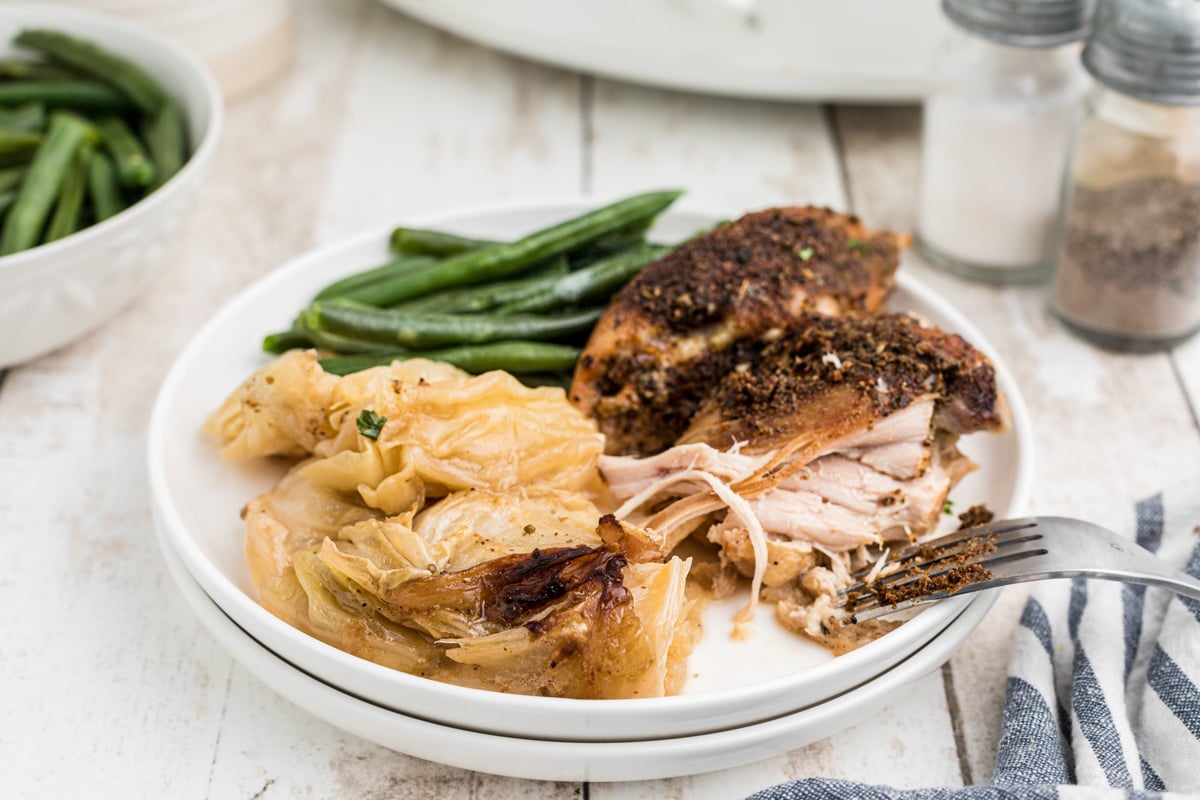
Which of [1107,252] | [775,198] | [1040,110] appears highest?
[1040,110]

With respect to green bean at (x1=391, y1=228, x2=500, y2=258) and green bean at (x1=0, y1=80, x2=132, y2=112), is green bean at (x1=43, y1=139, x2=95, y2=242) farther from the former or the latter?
green bean at (x1=391, y1=228, x2=500, y2=258)

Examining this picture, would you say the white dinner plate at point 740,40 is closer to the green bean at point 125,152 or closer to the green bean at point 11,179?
the green bean at point 125,152

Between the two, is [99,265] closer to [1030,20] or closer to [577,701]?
[577,701]

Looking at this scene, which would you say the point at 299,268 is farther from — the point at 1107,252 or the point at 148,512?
the point at 1107,252

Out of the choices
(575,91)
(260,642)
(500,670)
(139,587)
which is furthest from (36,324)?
(575,91)

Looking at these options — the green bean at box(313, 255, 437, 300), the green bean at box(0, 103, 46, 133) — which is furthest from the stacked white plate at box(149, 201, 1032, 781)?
the green bean at box(0, 103, 46, 133)

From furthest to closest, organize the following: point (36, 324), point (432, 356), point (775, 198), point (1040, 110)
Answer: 1. point (775, 198)
2. point (1040, 110)
3. point (36, 324)
4. point (432, 356)

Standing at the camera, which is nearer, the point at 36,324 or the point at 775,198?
the point at 36,324

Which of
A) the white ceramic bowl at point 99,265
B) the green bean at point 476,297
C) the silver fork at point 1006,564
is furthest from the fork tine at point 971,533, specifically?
the white ceramic bowl at point 99,265

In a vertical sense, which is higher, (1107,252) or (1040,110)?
(1040,110)
